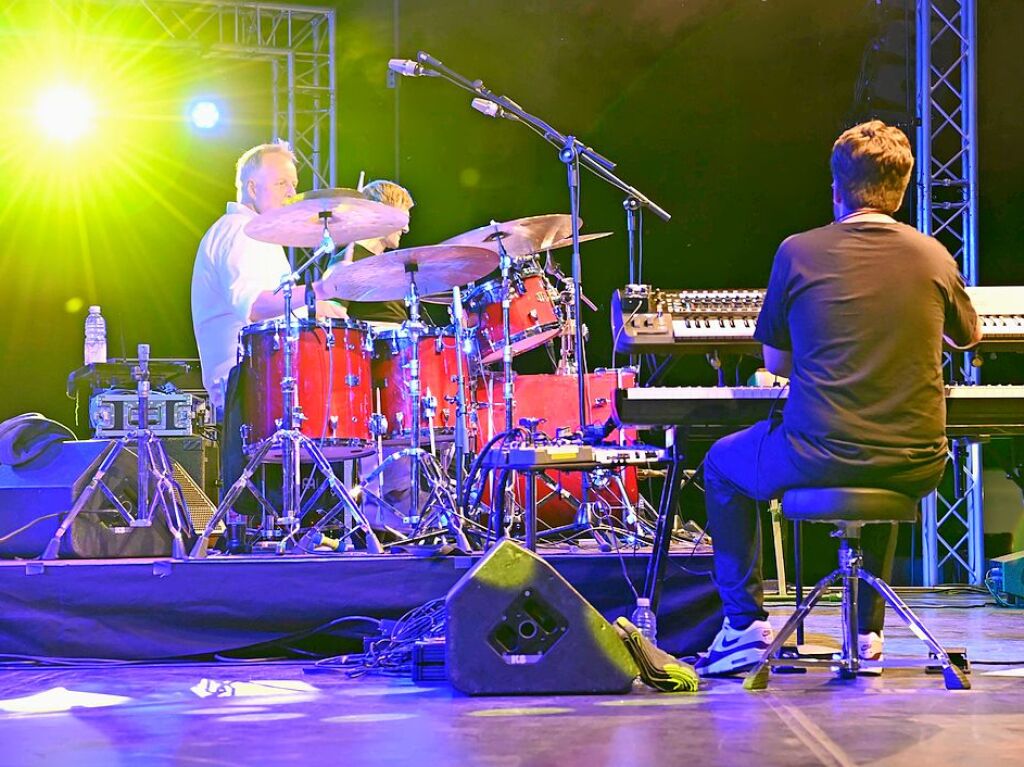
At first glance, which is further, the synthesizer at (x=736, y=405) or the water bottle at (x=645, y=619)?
the water bottle at (x=645, y=619)

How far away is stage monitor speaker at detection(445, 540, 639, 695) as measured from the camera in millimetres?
3338

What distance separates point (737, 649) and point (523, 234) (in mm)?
2775

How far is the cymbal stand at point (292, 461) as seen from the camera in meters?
4.39

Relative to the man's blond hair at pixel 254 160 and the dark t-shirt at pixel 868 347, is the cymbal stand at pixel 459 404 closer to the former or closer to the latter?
the man's blond hair at pixel 254 160

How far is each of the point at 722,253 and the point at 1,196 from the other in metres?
5.24

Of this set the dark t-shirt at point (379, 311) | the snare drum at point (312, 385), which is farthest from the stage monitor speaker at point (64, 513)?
the dark t-shirt at point (379, 311)

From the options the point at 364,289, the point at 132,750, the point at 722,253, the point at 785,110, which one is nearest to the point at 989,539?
the point at 722,253

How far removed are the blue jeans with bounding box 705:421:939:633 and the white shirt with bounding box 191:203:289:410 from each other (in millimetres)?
2624

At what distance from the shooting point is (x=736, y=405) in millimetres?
3611

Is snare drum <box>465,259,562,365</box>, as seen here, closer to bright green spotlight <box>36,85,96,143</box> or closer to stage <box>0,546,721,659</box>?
stage <box>0,546,721,659</box>

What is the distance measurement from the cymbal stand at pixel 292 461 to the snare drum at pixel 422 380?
21.5 inches

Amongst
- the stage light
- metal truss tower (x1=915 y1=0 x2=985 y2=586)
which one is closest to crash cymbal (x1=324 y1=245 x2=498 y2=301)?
metal truss tower (x1=915 y1=0 x2=985 y2=586)

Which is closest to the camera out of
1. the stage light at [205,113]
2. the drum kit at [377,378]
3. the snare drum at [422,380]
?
the drum kit at [377,378]

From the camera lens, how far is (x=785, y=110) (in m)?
8.05
